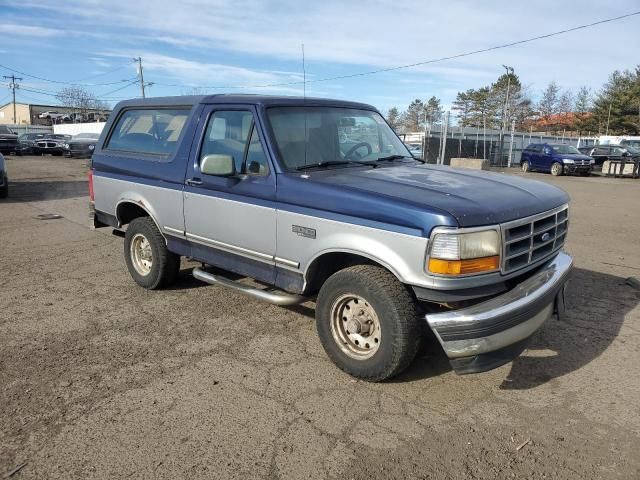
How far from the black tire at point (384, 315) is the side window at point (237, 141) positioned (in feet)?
3.70

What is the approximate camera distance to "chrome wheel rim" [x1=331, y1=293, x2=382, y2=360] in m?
3.46

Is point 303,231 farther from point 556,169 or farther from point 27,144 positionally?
point 27,144

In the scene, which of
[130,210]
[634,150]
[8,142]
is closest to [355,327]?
[130,210]

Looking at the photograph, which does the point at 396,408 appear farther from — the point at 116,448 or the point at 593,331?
the point at 593,331

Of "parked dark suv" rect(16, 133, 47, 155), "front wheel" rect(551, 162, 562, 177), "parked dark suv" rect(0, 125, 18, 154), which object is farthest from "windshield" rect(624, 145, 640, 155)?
"parked dark suv" rect(16, 133, 47, 155)

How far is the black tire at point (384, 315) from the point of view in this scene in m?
3.22

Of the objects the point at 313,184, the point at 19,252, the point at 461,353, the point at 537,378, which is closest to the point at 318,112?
the point at 313,184

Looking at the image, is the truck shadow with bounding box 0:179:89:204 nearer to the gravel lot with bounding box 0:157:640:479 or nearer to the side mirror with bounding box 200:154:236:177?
the gravel lot with bounding box 0:157:640:479

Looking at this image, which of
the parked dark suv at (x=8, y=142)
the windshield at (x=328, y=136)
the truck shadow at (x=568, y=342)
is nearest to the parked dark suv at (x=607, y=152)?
the truck shadow at (x=568, y=342)

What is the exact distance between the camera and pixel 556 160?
2523 centimetres

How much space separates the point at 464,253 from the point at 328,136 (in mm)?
1797

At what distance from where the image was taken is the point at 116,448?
9.18ft

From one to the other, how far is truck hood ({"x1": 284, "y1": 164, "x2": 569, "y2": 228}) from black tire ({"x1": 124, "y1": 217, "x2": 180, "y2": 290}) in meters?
2.04

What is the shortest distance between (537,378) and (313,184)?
209cm
